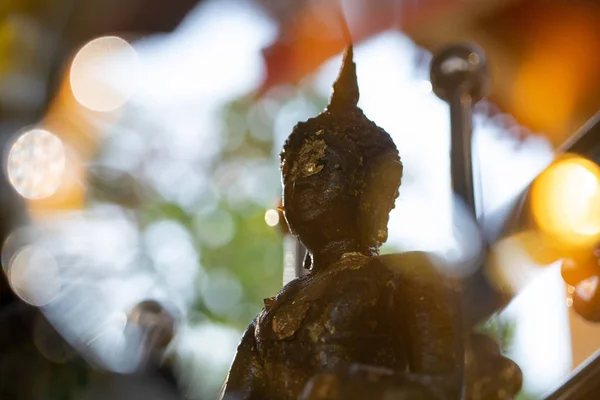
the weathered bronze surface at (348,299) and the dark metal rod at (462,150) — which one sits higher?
the dark metal rod at (462,150)

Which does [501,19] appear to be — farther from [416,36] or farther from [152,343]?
[152,343]

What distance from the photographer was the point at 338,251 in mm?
1364

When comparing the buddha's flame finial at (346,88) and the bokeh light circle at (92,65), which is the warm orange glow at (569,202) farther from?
the bokeh light circle at (92,65)

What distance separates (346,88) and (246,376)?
728mm

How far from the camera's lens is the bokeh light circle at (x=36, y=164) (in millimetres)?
4391

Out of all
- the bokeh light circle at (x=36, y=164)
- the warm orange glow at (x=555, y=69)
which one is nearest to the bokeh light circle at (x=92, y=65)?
the bokeh light circle at (x=36, y=164)

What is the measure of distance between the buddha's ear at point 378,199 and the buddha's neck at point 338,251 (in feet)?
0.07

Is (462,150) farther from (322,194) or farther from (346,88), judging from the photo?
(322,194)

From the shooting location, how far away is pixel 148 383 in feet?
10.2

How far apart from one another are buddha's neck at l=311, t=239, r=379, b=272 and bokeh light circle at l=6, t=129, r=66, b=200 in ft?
12.0

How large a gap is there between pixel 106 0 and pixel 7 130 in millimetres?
1249

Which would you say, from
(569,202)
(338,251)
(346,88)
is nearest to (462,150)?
(569,202)

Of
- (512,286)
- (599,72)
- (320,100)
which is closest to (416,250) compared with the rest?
(512,286)

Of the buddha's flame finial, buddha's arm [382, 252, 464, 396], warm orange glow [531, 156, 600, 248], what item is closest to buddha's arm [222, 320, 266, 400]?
buddha's arm [382, 252, 464, 396]
